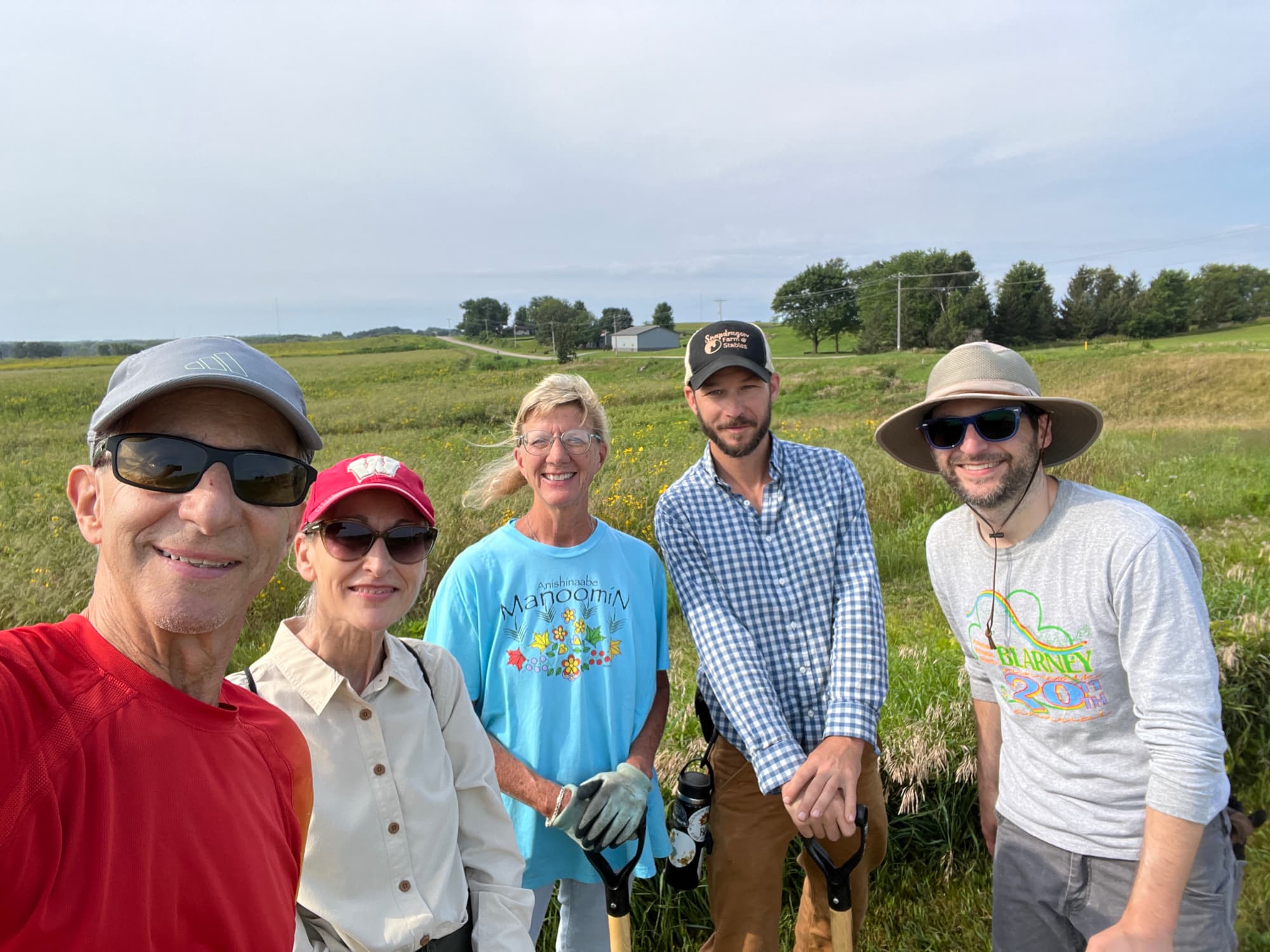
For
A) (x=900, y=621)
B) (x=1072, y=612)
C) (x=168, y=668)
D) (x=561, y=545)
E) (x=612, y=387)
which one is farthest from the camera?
(x=612, y=387)

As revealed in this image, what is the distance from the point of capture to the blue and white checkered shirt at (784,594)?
8.31 feet

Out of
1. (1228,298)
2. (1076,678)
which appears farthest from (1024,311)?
(1076,678)

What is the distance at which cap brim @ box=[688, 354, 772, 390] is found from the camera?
2740mm

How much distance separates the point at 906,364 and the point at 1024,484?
1713 inches

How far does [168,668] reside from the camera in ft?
3.89

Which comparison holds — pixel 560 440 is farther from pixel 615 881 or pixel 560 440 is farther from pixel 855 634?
pixel 615 881

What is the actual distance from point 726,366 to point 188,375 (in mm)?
1897

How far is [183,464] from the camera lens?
1196mm

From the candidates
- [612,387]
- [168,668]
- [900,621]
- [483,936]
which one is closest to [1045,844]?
[483,936]

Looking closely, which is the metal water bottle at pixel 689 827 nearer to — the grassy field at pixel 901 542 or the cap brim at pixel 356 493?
the grassy field at pixel 901 542

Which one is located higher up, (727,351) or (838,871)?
(727,351)

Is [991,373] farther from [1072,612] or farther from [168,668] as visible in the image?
[168,668]

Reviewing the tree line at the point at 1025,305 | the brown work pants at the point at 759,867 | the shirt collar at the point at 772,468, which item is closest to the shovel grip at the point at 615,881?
the brown work pants at the point at 759,867

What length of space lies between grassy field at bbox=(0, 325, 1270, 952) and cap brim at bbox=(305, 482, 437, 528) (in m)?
2.09
